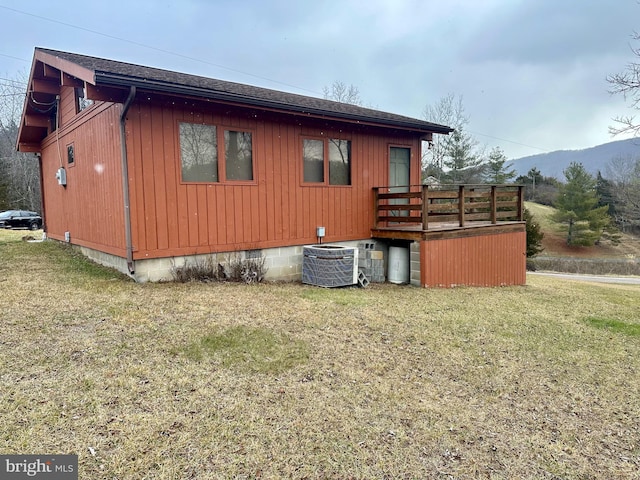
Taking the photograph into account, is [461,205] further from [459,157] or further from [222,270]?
[459,157]

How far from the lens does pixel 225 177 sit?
6637mm

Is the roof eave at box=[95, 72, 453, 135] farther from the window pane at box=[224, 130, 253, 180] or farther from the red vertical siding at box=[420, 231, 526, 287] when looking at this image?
the red vertical siding at box=[420, 231, 526, 287]

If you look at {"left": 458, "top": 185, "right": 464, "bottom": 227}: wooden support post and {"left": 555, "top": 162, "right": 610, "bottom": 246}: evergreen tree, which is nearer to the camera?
{"left": 458, "top": 185, "right": 464, "bottom": 227}: wooden support post

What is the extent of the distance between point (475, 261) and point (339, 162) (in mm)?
3708

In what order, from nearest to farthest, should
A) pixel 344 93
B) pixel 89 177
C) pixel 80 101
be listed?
pixel 89 177 < pixel 80 101 < pixel 344 93

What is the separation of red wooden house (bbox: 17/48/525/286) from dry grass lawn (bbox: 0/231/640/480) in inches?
58.5

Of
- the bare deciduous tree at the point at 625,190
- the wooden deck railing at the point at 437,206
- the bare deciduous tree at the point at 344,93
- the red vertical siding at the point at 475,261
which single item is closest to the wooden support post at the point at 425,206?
the wooden deck railing at the point at 437,206

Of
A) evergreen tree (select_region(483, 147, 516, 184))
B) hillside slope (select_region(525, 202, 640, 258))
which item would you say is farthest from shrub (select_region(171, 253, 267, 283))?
hillside slope (select_region(525, 202, 640, 258))

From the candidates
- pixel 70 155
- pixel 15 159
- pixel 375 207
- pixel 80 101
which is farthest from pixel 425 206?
pixel 15 159

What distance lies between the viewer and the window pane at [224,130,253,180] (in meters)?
6.70

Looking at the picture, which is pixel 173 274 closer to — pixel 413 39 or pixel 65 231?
pixel 65 231

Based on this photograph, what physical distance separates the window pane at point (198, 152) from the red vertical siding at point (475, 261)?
422cm

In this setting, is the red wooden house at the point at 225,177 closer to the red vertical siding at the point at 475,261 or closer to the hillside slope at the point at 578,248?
the red vertical siding at the point at 475,261

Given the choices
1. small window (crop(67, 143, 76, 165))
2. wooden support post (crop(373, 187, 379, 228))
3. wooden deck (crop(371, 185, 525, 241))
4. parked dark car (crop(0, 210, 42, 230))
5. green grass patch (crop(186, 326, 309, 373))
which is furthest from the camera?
parked dark car (crop(0, 210, 42, 230))
